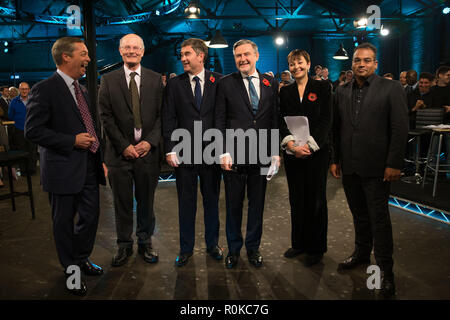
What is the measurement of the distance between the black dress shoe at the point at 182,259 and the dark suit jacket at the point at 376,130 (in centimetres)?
137

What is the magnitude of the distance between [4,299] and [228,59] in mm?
12284

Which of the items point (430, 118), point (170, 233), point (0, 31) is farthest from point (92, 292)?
point (0, 31)

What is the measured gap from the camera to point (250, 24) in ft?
43.5

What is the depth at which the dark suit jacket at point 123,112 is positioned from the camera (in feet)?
8.76

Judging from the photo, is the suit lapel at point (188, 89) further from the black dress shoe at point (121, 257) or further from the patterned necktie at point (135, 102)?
the black dress shoe at point (121, 257)

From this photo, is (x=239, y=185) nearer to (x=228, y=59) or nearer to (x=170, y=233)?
(x=170, y=233)

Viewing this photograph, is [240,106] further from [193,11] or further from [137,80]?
[193,11]

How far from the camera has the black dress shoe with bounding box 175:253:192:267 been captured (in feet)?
9.05

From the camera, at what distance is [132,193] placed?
9.26ft

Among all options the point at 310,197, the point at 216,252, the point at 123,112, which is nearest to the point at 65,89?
the point at 123,112

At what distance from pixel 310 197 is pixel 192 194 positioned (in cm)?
92

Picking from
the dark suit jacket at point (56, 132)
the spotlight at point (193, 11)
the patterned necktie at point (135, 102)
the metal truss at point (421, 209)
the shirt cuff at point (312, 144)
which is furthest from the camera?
the spotlight at point (193, 11)

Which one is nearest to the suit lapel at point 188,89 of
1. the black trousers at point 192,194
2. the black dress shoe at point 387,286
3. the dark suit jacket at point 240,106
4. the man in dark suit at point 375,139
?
the dark suit jacket at point 240,106

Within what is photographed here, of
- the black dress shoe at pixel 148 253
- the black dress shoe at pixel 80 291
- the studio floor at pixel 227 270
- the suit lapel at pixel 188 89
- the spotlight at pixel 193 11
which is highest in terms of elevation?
the spotlight at pixel 193 11
